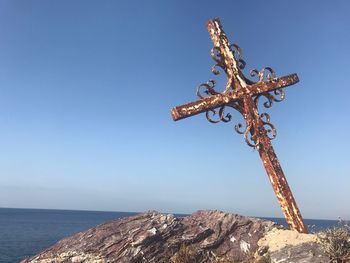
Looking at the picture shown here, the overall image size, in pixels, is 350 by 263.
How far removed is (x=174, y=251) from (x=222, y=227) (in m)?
1.71

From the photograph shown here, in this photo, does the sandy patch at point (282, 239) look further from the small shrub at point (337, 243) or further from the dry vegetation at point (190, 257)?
the dry vegetation at point (190, 257)

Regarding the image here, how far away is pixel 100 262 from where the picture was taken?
9.55 metres

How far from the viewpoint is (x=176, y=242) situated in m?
10.2

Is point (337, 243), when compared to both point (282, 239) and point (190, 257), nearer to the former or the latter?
point (282, 239)

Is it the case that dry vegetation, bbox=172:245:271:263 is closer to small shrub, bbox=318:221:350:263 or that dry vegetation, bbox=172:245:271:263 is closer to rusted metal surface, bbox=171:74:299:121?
small shrub, bbox=318:221:350:263

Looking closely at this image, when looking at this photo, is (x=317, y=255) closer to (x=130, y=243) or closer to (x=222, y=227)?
(x=222, y=227)

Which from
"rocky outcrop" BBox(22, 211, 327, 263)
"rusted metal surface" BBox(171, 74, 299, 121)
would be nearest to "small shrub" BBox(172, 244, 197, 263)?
"rocky outcrop" BBox(22, 211, 327, 263)

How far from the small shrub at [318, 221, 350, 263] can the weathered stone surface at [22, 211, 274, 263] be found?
2272 mm

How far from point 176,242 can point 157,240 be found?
477mm

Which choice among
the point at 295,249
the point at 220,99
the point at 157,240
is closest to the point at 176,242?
the point at 157,240

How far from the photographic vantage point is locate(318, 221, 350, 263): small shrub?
26.8 feet

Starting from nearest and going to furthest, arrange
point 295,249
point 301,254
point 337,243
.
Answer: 1. point 337,243
2. point 301,254
3. point 295,249

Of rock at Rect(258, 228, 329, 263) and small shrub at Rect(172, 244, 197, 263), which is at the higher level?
small shrub at Rect(172, 244, 197, 263)

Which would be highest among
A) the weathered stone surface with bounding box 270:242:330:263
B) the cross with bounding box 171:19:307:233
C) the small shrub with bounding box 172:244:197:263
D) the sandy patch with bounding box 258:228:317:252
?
the cross with bounding box 171:19:307:233
